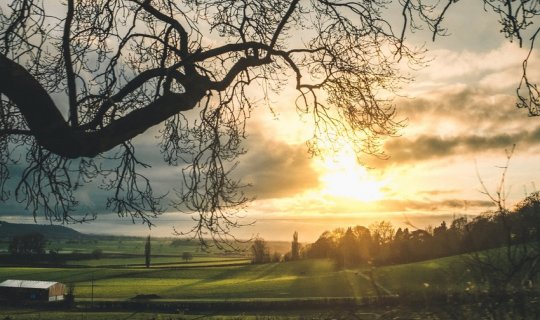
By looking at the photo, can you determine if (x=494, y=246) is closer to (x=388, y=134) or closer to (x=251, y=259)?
(x=388, y=134)

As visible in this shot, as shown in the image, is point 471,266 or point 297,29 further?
point 297,29

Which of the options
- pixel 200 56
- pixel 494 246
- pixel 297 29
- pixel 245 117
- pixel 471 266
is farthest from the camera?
pixel 245 117

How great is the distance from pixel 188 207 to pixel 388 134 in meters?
3.42

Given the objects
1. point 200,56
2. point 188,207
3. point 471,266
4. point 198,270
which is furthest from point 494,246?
point 198,270

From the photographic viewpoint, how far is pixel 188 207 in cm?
798

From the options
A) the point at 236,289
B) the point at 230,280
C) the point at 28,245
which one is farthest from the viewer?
the point at 28,245

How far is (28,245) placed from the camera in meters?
123

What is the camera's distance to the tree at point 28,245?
393ft

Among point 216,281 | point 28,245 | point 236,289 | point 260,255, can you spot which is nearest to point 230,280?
point 216,281

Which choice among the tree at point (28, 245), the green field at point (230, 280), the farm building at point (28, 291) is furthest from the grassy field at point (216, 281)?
the tree at point (28, 245)

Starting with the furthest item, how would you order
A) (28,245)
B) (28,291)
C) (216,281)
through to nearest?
1. (28,245)
2. (216,281)
3. (28,291)

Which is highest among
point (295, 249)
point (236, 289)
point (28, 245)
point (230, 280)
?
point (28, 245)

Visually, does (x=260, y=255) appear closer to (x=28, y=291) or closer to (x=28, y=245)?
(x=28, y=291)

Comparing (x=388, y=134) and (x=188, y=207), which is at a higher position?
(x=388, y=134)
